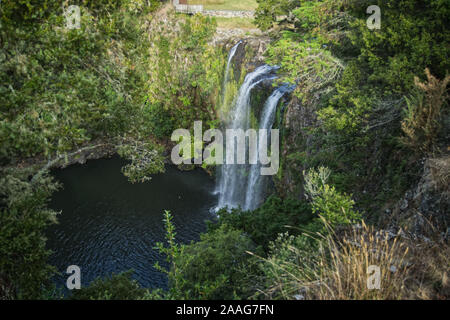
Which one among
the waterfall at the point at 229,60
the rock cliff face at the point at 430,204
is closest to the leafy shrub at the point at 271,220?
Result: the rock cliff face at the point at 430,204

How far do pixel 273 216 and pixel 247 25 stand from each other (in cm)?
2166

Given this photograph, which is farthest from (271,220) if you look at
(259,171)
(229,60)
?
(229,60)

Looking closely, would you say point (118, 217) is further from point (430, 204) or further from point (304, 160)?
point (430, 204)

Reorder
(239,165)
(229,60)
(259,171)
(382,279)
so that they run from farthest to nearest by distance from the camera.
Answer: (229,60) → (239,165) → (259,171) → (382,279)

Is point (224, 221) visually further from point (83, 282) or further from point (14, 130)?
point (83, 282)

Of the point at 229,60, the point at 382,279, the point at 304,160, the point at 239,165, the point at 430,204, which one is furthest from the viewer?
the point at 229,60

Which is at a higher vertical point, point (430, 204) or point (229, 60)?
point (229, 60)

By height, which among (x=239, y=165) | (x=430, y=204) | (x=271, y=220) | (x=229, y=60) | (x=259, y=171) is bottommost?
(x=271, y=220)

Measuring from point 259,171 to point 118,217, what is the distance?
8.82 metres

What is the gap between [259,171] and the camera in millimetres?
18328

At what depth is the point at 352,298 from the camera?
4430mm

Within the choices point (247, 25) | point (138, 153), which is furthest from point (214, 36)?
point (138, 153)

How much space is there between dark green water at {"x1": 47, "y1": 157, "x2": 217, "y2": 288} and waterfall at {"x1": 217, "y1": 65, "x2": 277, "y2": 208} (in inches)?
45.4

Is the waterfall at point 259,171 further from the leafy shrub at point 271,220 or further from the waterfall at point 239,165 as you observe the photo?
the leafy shrub at point 271,220
